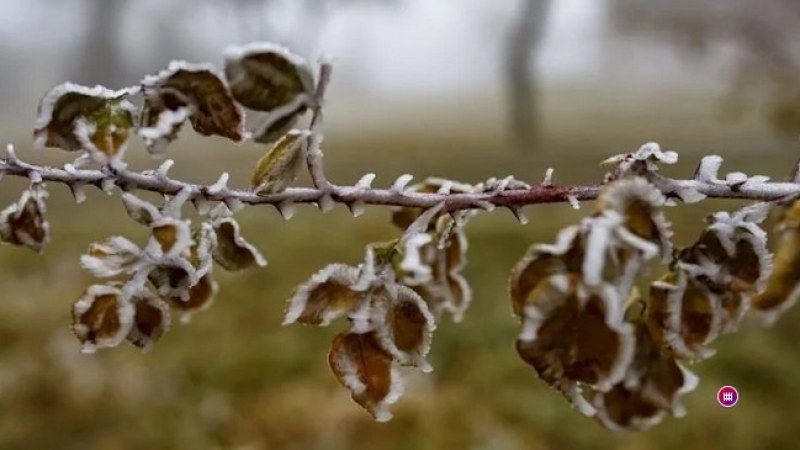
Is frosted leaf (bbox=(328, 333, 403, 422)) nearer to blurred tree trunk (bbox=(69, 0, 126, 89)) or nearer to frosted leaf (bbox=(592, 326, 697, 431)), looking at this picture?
frosted leaf (bbox=(592, 326, 697, 431))

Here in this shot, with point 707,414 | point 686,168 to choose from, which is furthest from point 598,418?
point 686,168

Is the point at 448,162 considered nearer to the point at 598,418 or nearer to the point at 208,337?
the point at 208,337

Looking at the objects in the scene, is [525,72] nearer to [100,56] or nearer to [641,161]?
[100,56]

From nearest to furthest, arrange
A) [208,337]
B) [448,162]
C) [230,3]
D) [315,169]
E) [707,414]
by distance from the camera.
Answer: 1. [315,169]
2. [707,414]
3. [208,337]
4. [230,3]
5. [448,162]

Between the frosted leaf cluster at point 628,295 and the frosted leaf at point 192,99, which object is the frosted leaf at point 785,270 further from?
the frosted leaf at point 192,99

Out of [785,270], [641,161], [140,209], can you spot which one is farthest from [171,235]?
[785,270]

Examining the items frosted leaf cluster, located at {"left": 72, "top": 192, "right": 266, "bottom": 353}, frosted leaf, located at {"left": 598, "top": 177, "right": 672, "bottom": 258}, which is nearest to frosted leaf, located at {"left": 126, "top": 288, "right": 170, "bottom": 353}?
frosted leaf cluster, located at {"left": 72, "top": 192, "right": 266, "bottom": 353}
